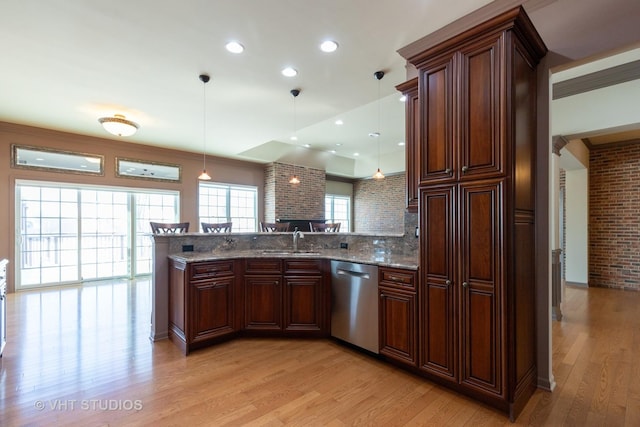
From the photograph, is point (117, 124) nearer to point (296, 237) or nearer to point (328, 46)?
point (296, 237)

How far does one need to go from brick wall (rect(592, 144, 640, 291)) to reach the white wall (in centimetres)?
26

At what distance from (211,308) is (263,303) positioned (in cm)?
53

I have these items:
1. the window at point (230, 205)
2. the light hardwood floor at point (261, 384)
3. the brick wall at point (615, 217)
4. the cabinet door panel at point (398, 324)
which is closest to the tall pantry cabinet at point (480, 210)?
the cabinet door panel at point (398, 324)

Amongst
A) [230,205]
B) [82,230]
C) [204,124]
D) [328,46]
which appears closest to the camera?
[328,46]

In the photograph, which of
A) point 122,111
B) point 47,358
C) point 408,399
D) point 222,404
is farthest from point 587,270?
point 122,111

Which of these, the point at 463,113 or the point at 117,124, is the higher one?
the point at 117,124

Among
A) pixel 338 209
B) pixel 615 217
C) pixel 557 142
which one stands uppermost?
pixel 557 142

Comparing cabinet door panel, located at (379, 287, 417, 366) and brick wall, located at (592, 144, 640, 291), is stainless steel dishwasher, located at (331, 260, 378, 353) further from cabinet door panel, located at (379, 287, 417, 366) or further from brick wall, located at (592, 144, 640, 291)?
brick wall, located at (592, 144, 640, 291)

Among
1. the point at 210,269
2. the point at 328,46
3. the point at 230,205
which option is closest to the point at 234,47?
the point at 328,46

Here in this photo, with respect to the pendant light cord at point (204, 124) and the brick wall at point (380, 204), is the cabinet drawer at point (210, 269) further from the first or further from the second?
the brick wall at point (380, 204)

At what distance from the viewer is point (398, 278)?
2.50m

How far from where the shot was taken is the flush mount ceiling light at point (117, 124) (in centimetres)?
451

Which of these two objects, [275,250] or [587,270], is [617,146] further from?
[275,250]

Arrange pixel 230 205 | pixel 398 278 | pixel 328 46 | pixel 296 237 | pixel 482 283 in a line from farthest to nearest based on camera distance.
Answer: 1. pixel 230 205
2. pixel 296 237
3. pixel 328 46
4. pixel 398 278
5. pixel 482 283
